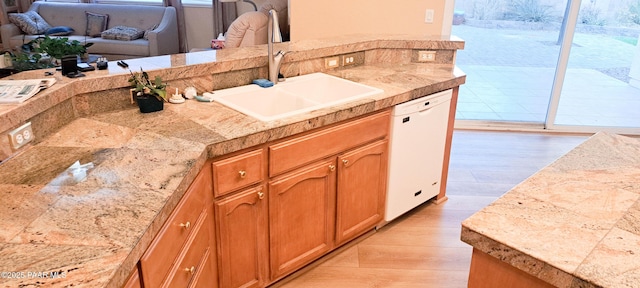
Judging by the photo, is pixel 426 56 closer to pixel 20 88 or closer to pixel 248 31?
pixel 248 31

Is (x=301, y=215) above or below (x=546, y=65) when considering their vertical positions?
below

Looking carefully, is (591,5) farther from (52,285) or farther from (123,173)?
(52,285)

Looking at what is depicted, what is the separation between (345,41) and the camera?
121 inches

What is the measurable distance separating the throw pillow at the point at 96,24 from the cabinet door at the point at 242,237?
20.8ft

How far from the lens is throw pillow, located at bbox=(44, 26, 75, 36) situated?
23.1ft

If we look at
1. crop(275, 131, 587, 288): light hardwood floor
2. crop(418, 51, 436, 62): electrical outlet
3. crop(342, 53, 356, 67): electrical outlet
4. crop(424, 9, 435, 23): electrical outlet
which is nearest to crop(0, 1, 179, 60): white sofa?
crop(424, 9, 435, 23): electrical outlet

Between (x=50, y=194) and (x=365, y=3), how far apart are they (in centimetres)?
346

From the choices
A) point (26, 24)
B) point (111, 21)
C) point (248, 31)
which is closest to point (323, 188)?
point (248, 31)

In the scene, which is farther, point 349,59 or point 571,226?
point 349,59

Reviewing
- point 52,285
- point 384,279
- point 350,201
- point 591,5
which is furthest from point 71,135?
point 591,5

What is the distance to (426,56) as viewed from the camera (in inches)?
128

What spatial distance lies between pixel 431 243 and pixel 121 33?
19.2ft

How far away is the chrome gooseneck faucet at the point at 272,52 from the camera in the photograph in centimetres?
244

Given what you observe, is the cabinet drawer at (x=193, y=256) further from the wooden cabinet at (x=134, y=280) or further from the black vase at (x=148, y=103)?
the black vase at (x=148, y=103)
